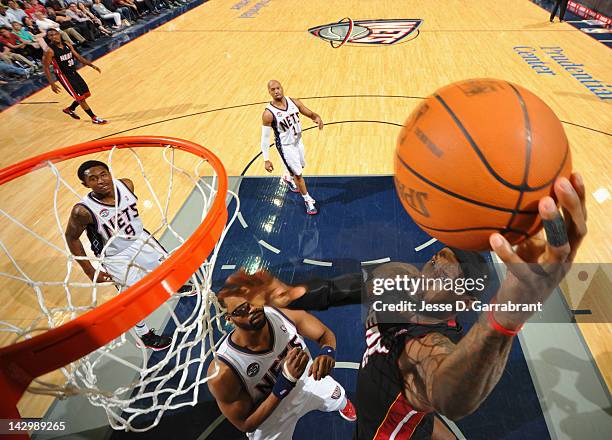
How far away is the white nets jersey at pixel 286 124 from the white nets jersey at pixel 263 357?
248 centimetres

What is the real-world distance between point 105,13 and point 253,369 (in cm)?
1399

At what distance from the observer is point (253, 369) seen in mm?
2180

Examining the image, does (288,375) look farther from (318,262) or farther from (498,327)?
→ (318,262)

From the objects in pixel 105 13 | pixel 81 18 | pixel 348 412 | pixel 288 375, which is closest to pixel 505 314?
pixel 288 375

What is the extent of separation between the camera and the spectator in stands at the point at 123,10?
1258cm

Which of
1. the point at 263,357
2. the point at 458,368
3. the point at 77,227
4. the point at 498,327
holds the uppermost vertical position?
the point at 498,327

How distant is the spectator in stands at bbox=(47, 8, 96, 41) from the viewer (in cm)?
1060

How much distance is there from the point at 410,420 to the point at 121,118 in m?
7.34

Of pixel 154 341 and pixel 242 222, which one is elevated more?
pixel 154 341

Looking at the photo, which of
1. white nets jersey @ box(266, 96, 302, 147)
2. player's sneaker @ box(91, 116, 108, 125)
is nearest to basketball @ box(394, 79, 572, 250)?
white nets jersey @ box(266, 96, 302, 147)

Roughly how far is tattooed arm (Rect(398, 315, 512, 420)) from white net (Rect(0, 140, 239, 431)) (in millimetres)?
1121

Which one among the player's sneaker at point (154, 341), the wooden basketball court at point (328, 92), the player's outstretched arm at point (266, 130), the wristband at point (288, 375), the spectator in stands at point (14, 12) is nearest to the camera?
the wristband at point (288, 375)

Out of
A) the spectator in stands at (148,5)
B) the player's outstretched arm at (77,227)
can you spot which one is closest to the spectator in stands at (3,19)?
the spectator in stands at (148,5)

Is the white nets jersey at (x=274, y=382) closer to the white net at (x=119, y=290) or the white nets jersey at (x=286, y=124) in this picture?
the white net at (x=119, y=290)
